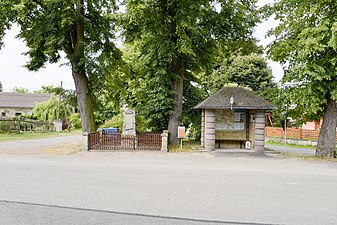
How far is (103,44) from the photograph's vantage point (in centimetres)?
1903

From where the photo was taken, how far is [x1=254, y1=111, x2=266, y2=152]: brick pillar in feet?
52.0

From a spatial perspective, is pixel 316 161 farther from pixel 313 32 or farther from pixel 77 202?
pixel 77 202

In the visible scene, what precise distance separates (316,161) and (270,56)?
568 centimetres

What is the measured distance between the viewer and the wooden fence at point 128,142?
629 inches

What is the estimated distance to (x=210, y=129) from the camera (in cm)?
1606

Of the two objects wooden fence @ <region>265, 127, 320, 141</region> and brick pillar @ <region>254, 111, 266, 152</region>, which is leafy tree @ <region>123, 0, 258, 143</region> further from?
wooden fence @ <region>265, 127, 320, 141</region>

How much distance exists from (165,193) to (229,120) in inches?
424

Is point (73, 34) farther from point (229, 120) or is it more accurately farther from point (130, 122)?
point (229, 120)

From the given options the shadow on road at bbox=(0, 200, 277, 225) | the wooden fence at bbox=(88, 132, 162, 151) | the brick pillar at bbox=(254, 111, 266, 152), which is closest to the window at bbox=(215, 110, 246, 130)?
the brick pillar at bbox=(254, 111, 266, 152)

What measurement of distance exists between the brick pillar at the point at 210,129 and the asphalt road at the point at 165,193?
4.25 meters

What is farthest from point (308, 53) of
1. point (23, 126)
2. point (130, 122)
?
point (23, 126)

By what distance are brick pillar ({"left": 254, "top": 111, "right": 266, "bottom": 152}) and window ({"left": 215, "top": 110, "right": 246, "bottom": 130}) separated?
114 cm

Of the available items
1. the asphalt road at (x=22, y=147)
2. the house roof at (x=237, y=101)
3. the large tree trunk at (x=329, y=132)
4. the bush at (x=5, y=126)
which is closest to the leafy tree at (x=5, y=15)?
the asphalt road at (x=22, y=147)

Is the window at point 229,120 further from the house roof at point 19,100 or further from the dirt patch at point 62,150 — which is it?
the house roof at point 19,100
